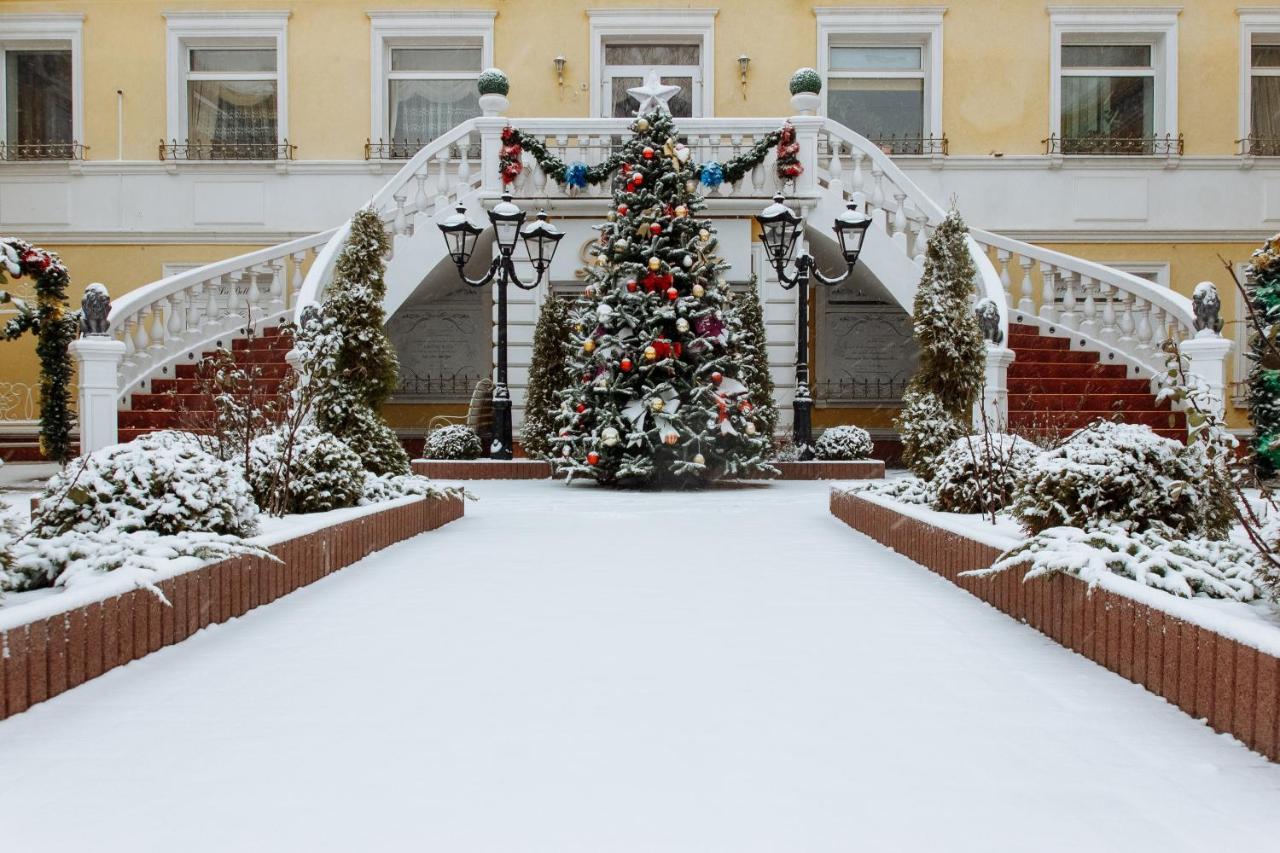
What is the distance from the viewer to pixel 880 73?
1775cm

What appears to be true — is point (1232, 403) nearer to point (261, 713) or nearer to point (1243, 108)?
point (1243, 108)

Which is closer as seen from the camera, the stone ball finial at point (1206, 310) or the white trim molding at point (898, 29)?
the stone ball finial at point (1206, 310)

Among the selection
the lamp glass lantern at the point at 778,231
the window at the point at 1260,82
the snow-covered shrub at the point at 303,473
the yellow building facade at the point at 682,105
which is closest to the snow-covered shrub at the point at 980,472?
the snow-covered shrub at the point at 303,473

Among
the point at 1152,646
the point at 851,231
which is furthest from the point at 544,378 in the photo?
the point at 1152,646

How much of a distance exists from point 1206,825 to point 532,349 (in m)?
12.2

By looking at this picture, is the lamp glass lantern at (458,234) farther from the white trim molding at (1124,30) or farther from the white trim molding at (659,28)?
the white trim molding at (1124,30)

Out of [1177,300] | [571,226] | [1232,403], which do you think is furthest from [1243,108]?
[571,226]

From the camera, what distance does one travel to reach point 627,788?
253 centimetres

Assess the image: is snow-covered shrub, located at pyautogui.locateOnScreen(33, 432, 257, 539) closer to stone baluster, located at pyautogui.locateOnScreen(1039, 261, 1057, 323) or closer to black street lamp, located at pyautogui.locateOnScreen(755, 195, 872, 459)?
black street lamp, located at pyautogui.locateOnScreen(755, 195, 872, 459)

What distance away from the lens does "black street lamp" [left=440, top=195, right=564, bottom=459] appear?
11.8 m

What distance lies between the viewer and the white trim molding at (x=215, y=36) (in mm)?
17547

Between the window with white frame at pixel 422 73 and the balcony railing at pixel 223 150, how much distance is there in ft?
5.06

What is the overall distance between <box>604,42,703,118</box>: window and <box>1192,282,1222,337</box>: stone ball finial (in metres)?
9.07

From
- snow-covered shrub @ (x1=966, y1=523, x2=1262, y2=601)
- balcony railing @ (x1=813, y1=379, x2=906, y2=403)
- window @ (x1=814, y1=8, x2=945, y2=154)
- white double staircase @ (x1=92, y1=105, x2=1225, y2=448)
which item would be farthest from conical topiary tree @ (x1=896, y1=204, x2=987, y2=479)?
window @ (x1=814, y1=8, x2=945, y2=154)
